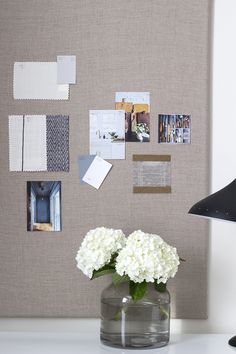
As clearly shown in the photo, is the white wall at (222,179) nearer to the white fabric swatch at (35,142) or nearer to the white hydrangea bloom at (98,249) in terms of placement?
the white hydrangea bloom at (98,249)

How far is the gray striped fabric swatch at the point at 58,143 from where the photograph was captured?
6.74ft

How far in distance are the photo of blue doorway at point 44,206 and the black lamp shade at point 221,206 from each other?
1.58 feet

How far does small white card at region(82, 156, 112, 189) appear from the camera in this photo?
6.72 feet

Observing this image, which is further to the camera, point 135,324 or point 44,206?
point 44,206

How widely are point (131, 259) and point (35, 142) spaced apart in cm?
56

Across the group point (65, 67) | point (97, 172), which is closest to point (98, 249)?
point (97, 172)

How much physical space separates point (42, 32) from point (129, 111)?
38cm

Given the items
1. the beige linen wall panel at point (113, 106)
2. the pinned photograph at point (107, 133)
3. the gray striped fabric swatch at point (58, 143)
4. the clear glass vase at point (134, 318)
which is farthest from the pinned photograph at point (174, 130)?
the clear glass vase at point (134, 318)

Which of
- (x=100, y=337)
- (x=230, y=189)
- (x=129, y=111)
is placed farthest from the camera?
(x=129, y=111)

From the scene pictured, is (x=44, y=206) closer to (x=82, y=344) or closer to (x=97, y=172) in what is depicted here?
(x=97, y=172)

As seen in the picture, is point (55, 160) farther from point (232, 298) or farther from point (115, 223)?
point (232, 298)

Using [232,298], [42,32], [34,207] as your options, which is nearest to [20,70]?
[42,32]

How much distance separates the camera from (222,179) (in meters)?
2.07

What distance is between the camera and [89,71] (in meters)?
2.05
